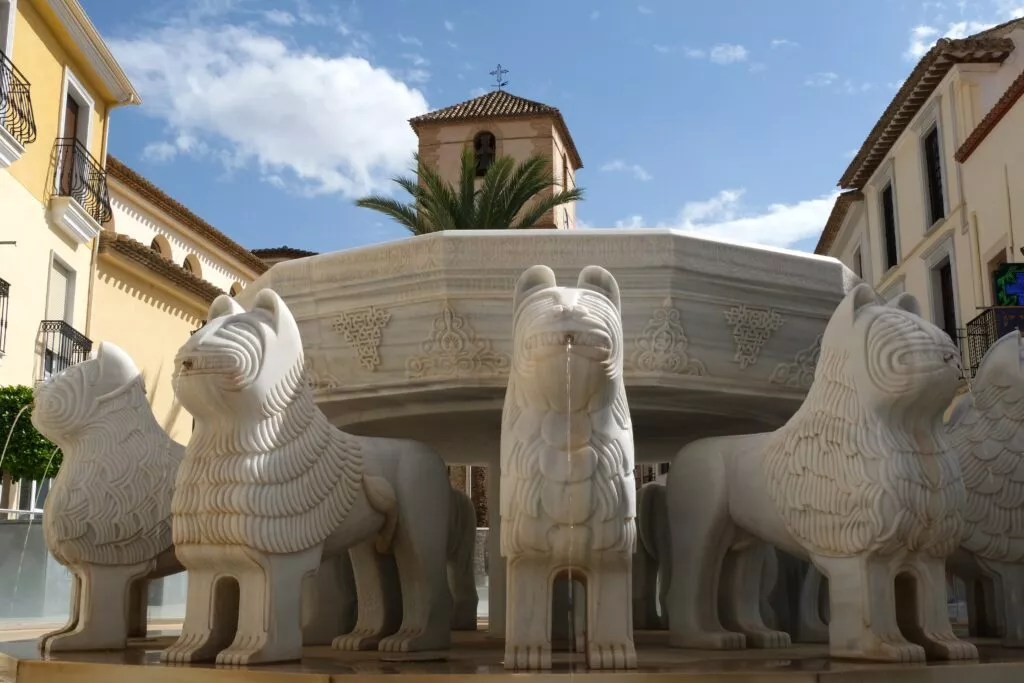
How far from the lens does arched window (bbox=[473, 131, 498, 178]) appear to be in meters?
34.3

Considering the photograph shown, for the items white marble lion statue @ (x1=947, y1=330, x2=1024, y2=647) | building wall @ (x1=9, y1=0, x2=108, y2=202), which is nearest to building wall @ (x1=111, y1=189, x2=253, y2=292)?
building wall @ (x1=9, y1=0, x2=108, y2=202)

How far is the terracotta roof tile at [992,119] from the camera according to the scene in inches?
663

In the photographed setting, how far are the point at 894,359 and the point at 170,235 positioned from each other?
904 inches

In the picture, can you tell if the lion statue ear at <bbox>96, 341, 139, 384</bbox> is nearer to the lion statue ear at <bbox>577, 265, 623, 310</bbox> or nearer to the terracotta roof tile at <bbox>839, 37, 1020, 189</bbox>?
the lion statue ear at <bbox>577, 265, 623, 310</bbox>

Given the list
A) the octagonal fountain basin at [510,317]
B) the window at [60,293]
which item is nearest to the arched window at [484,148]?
the window at [60,293]

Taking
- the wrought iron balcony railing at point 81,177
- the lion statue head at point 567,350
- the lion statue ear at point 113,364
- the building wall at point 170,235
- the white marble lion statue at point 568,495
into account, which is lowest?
the white marble lion statue at point 568,495

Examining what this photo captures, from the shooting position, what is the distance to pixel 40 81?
17141 millimetres

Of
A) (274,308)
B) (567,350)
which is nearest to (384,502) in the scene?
(274,308)

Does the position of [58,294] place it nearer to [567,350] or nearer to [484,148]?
[567,350]

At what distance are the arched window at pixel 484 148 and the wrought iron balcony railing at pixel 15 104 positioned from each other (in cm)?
1877

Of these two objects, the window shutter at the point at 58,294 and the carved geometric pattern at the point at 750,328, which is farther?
the window shutter at the point at 58,294

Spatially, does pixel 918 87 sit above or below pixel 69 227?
above

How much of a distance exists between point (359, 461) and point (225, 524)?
0.73 meters

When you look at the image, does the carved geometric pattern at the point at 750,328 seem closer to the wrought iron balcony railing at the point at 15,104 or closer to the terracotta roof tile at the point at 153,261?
the wrought iron balcony railing at the point at 15,104
